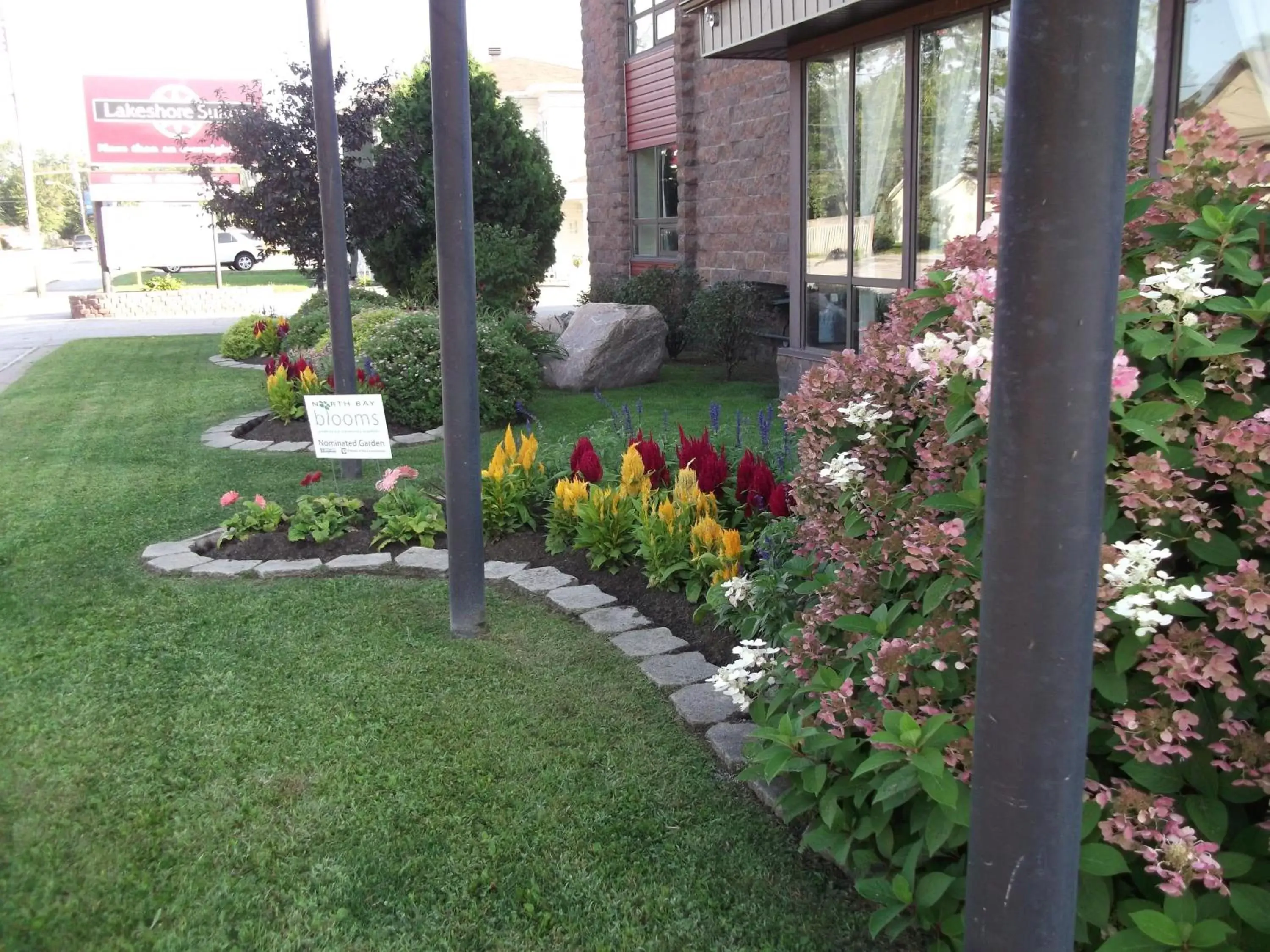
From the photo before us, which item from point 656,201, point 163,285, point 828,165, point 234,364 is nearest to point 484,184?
point 656,201

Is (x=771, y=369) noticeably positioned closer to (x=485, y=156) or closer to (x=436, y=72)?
(x=485, y=156)

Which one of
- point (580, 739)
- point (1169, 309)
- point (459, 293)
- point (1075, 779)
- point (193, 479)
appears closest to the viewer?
point (1075, 779)

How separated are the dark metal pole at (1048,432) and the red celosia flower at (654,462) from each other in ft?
12.0

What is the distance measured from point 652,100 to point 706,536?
11.7 metres

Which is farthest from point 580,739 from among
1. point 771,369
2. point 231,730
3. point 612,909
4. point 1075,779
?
point 771,369

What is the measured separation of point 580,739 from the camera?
3258mm

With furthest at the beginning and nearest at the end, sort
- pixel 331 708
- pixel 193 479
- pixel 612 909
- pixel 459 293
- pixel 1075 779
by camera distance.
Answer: pixel 193 479, pixel 459 293, pixel 331 708, pixel 612 909, pixel 1075 779

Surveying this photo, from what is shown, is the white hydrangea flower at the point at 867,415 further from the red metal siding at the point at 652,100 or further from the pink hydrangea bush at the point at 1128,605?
the red metal siding at the point at 652,100

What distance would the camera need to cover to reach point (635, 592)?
15.2 feet

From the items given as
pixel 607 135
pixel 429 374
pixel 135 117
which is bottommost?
pixel 429 374

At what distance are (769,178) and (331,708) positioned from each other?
9.25 metres

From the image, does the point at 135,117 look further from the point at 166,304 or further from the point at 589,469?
the point at 589,469

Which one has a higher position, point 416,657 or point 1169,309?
point 1169,309

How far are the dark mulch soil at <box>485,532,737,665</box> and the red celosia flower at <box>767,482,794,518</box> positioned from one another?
507mm
